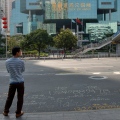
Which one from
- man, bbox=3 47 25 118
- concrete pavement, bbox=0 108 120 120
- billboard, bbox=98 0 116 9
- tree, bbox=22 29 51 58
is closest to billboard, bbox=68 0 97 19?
billboard, bbox=98 0 116 9

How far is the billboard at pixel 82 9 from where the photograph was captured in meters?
103

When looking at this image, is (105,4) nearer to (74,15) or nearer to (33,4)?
(74,15)

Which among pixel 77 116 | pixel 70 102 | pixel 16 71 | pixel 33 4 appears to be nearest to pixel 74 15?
pixel 33 4

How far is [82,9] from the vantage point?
340ft

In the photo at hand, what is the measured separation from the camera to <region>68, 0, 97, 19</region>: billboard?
4038 inches

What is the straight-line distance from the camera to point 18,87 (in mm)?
6129

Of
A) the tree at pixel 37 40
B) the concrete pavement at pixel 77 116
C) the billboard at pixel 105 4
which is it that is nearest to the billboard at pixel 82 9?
the billboard at pixel 105 4

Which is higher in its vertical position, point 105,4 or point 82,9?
point 105,4

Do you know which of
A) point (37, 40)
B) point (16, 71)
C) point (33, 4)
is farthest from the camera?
point (33, 4)

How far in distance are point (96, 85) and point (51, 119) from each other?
19.3ft

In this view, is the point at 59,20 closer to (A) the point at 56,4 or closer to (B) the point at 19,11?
(A) the point at 56,4

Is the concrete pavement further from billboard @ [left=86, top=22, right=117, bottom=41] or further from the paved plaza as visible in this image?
billboard @ [left=86, top=22, right=117, bottom=41]

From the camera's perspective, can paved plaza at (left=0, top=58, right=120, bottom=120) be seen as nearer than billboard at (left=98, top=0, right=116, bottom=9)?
Yes

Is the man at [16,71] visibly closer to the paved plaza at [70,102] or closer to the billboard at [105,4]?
the paved plaza at [70,102]
